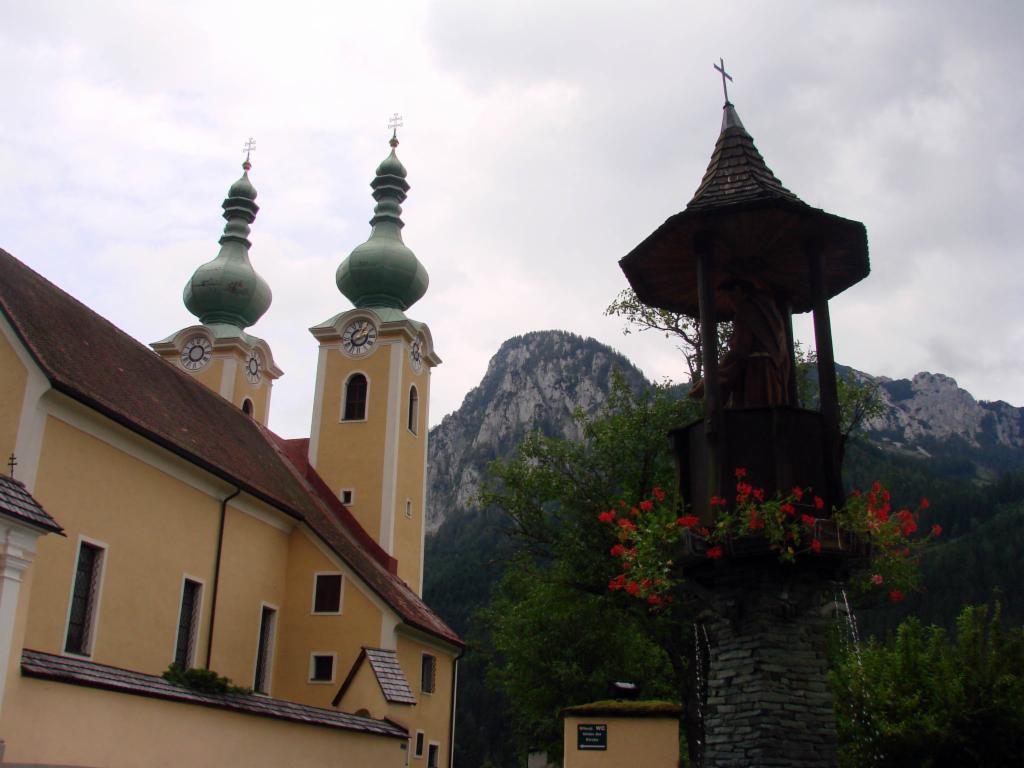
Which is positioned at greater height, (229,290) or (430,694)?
(229,290)

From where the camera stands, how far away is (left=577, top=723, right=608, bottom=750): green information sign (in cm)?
1281

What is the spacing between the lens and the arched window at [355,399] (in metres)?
32.3

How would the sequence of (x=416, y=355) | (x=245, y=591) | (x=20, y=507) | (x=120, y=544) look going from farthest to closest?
(x=416, y=355)
(x=245, y=591)
(x=120, y=544)
(x=20, y=507)

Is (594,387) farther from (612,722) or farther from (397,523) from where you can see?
(612,722)

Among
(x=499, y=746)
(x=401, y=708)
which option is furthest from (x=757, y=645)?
(x=499, y=746)

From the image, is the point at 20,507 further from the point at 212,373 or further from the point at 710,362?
the point at 212,373

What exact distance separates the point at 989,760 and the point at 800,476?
7359mm

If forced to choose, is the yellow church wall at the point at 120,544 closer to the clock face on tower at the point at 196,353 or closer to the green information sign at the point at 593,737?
the green information sign at the point at 593,737

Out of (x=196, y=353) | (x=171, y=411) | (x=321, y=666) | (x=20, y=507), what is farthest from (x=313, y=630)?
A: (x=196, y=353)

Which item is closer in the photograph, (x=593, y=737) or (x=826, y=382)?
(x=826, y=382)

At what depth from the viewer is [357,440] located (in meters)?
31.8

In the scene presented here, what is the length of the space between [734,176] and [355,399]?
70.6ft

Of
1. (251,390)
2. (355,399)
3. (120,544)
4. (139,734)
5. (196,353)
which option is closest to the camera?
(139,734)

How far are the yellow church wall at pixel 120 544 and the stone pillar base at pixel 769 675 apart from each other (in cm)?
1055
